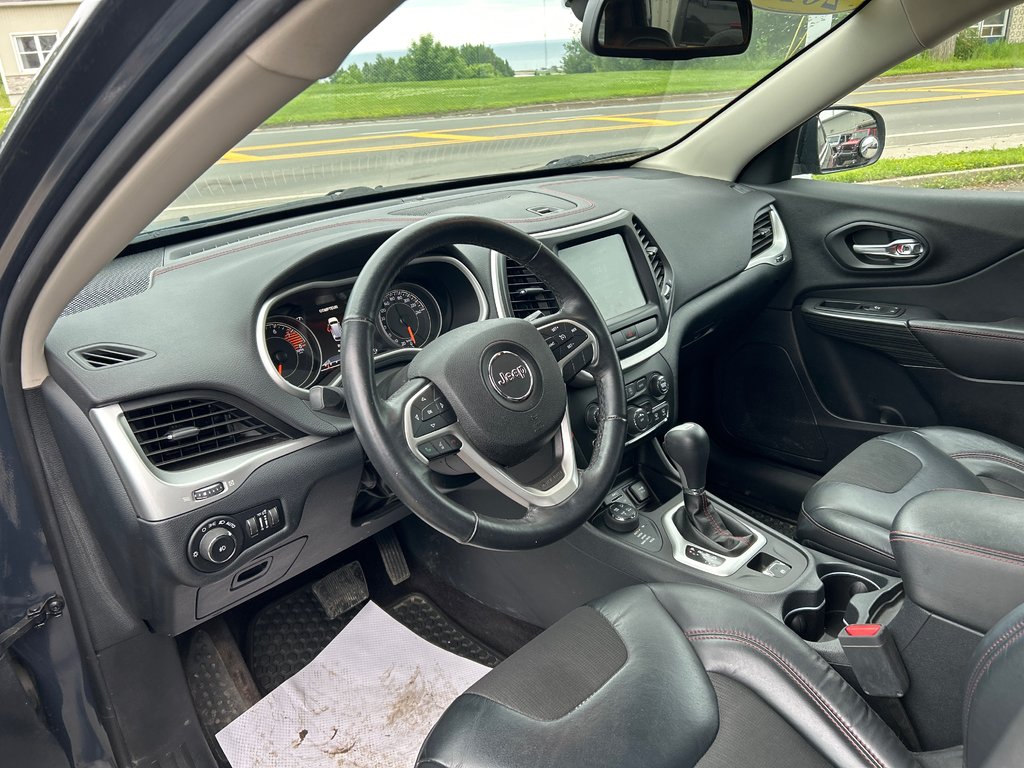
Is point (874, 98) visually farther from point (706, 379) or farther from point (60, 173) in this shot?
point (60, 173)

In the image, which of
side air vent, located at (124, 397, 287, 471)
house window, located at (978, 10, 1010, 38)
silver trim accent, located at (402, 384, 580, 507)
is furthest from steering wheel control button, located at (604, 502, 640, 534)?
house window, located at (978, 10, 1010, 38)

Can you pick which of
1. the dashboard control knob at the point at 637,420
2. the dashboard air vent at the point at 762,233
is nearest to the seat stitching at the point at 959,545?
the dashboard control knob at the point at 637,420

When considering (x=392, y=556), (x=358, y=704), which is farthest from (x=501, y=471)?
(x=392, y=556)

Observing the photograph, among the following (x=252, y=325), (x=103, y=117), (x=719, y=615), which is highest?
(x=103, y=117)

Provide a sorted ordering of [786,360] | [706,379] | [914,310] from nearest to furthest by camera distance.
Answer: [914,310]
[786,360]
[706,379]

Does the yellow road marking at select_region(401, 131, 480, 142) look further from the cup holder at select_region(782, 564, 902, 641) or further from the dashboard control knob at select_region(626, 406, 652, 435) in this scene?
the cup holder at select_region(782, 564, 902, 641)

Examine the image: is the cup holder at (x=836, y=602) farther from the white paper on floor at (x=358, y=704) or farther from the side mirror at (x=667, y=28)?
the side mirror at (x=667, y=28)

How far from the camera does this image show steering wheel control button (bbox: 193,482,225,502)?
1480 mm

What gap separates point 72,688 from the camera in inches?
67.1

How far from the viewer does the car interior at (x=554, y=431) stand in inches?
47.8

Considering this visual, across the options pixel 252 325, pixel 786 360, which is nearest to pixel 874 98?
pixel 786 360

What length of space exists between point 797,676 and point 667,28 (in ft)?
4.66

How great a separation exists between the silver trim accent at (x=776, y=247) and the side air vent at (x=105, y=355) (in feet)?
6.17

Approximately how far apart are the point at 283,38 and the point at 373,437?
791 mm
